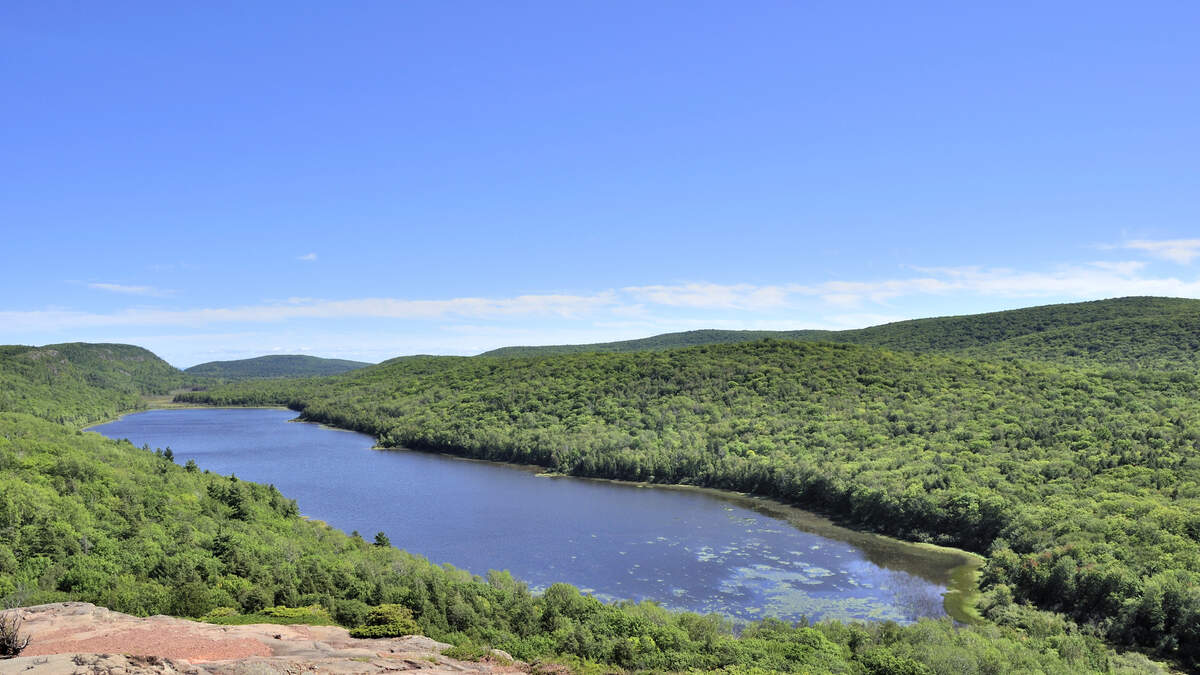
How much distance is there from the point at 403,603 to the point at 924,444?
254ft

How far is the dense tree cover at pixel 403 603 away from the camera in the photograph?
37125 millimetres

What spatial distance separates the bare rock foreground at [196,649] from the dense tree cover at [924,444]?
4712 cm

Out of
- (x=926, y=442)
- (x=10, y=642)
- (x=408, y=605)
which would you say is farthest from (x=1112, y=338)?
(x=10, y=642)

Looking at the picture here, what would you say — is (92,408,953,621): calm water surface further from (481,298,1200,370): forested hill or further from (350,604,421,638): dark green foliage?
(481,298,1200,370): forested hill

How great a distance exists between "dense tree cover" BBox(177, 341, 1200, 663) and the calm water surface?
21.1 ft

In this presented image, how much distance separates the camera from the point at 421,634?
34969mm

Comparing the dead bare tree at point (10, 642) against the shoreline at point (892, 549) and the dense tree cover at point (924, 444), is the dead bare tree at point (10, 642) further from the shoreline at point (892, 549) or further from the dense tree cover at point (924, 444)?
the dense tree cover at point (924, 444)

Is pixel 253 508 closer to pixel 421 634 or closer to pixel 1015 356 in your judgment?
pixel 421 634

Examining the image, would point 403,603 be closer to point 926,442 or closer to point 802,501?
point 802,501

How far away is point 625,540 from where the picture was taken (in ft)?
249

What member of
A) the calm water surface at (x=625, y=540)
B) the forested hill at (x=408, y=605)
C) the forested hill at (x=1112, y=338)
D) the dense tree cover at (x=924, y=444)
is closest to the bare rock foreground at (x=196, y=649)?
the forested hill at (x=408, y=605)

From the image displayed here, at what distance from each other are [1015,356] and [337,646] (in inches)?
6668

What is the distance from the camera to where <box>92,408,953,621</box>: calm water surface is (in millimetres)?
59156

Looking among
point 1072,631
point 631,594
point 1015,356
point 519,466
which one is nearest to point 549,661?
point 631,594
